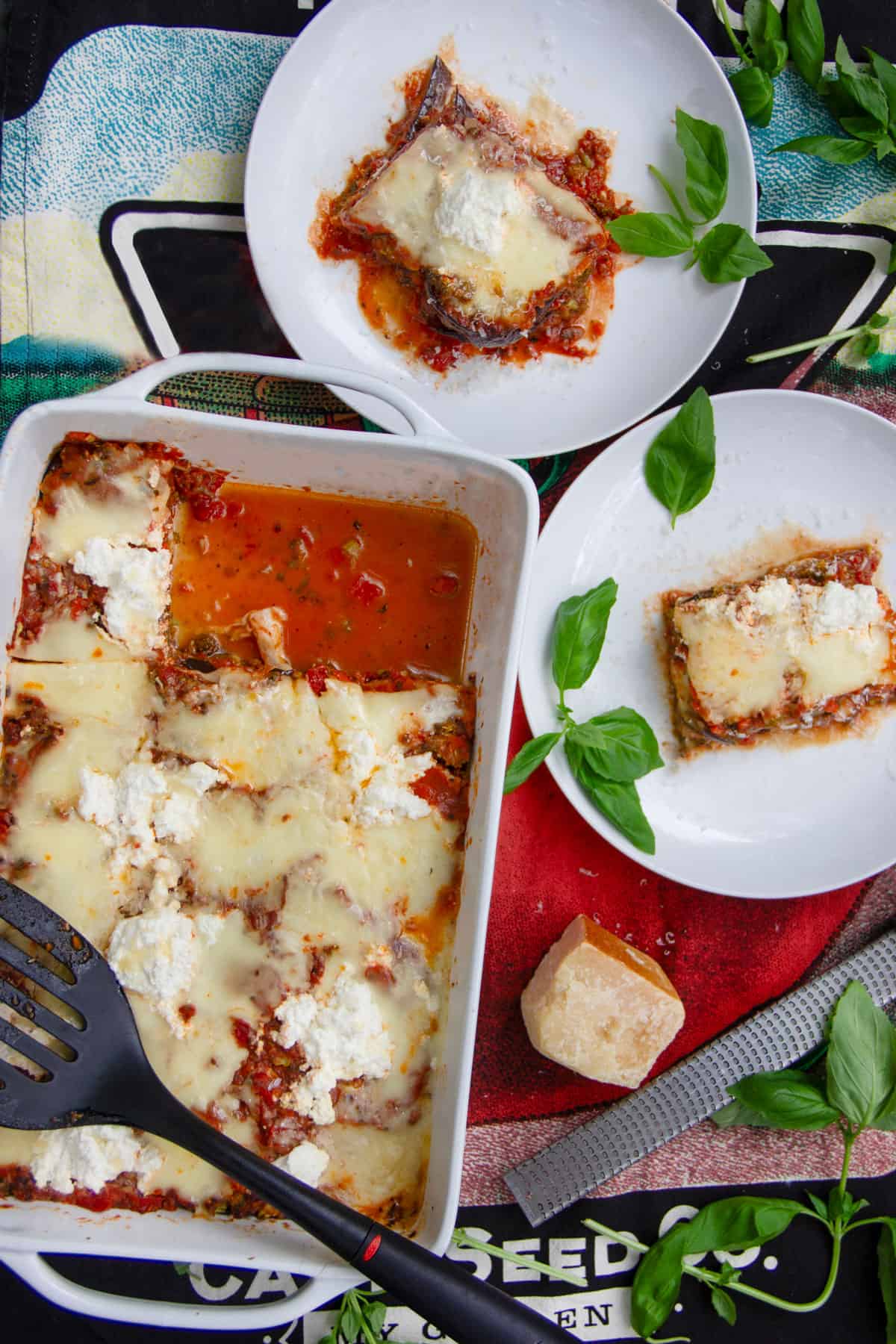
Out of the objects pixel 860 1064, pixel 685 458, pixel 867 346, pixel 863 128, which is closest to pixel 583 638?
pixel 685 458

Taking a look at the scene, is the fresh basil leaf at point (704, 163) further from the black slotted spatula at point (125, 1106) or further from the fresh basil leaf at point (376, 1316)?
the fresh basil leaf at point (376, 1316)

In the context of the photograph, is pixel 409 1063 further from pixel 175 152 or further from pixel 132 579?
pixel 175 152

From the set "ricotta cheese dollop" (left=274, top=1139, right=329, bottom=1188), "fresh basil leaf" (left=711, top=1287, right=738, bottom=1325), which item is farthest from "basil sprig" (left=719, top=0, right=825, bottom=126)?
"fresh basil leaf" (left=711, top=1287, right=738, bottom=1325)

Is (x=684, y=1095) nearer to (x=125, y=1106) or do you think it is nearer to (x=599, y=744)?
(x=599, y=744)

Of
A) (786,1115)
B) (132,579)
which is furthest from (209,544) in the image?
(786,1115)

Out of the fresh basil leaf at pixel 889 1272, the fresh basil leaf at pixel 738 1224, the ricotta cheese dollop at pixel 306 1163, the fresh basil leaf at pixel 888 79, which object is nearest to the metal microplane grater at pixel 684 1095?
the fresh basil leaf at pixel 738 1224

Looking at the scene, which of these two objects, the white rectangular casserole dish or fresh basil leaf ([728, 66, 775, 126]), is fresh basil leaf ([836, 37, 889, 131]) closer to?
fresh basil leaf ([728, 66, 775, 126])
